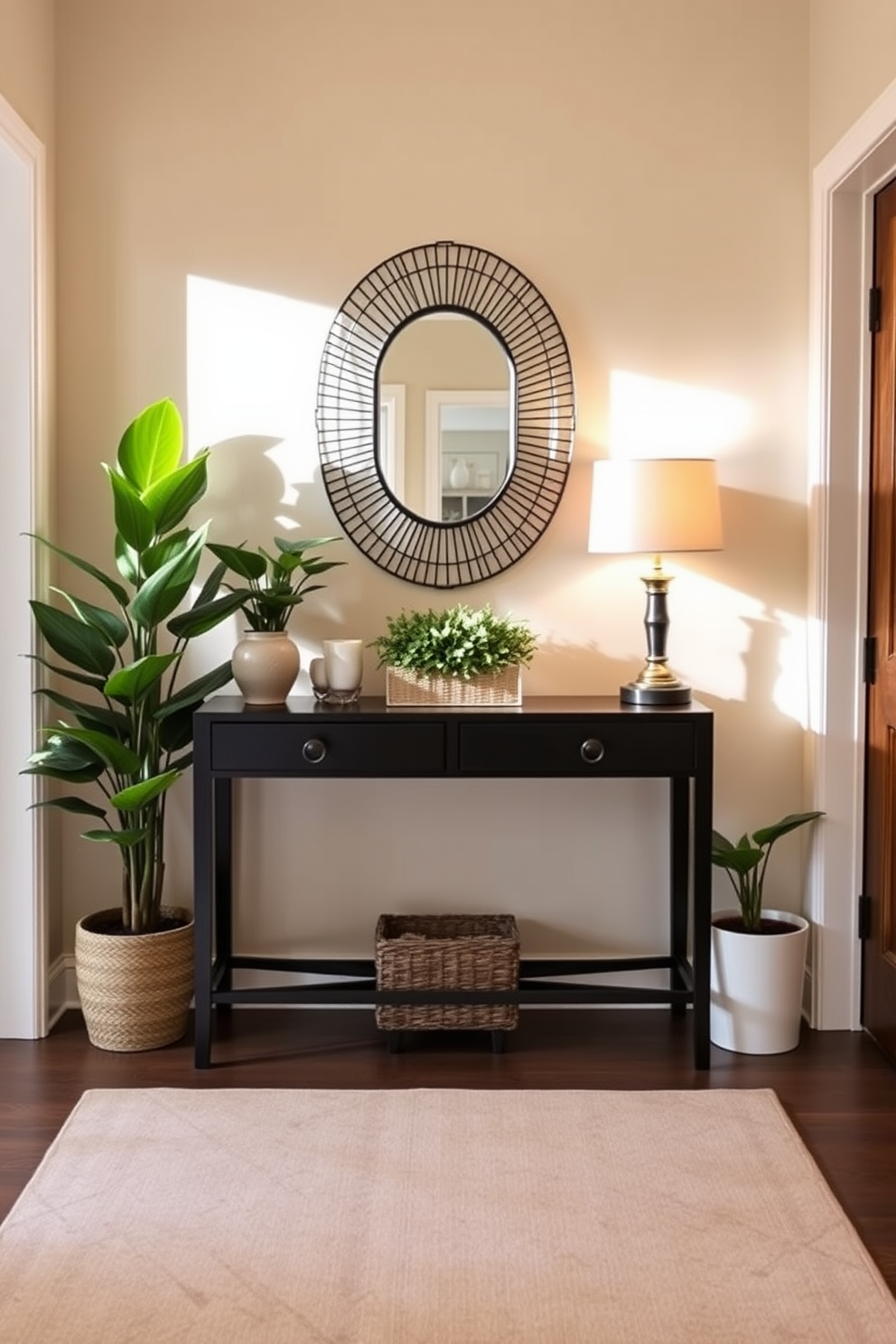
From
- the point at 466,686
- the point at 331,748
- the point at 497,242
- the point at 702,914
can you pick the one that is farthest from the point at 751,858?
the point at 497,242

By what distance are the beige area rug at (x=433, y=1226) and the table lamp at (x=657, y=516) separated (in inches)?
38.3

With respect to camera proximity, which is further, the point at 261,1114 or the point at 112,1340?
the point at 261,1114

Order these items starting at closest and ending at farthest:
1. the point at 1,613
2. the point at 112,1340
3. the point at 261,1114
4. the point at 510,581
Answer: the point at 112,1340, the point at 261,1114, the point at 1,613, the point at 510,581

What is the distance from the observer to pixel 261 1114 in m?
2.86

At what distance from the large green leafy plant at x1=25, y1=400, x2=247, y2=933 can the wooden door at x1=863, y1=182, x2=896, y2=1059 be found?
1563 mm

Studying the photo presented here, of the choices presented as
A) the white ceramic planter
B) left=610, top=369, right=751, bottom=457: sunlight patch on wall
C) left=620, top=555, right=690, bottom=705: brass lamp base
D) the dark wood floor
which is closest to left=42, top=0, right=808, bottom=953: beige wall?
left=610, top=369, right=751, bottom=457: sunlight patch on wall

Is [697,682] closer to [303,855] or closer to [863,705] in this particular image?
[863,705]

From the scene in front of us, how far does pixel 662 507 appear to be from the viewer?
3.19 meters

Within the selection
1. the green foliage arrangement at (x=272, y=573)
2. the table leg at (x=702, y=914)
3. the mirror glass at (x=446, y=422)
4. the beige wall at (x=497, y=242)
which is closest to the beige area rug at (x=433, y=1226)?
the table leg at (x=702, y=914)

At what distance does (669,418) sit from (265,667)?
1233 mm

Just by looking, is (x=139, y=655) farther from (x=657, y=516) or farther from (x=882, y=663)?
(x=882, y=663)

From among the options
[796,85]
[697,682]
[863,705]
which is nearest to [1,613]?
[697,682]

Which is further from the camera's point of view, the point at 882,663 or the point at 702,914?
the point at 882,663

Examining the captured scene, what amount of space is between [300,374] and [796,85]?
147cm
